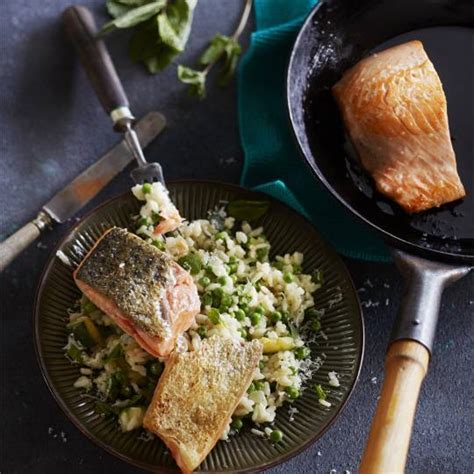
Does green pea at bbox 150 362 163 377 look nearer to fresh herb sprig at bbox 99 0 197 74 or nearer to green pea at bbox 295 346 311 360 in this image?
green pea at bbox 295 346 311 360

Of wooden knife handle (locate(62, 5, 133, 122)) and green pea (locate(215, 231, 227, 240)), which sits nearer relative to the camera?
green pea (locate(215, 231, 227, 240))

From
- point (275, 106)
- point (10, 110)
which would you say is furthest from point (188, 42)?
point (10, 110)

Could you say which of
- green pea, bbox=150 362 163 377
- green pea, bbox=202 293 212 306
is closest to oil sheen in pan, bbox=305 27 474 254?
green pea, bbox=202 293 212 306

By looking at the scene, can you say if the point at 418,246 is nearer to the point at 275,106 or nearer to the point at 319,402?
the point at 319,402

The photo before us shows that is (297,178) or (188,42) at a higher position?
(188,42)

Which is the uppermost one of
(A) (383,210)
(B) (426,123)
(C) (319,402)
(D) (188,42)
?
(D) (188,42)
